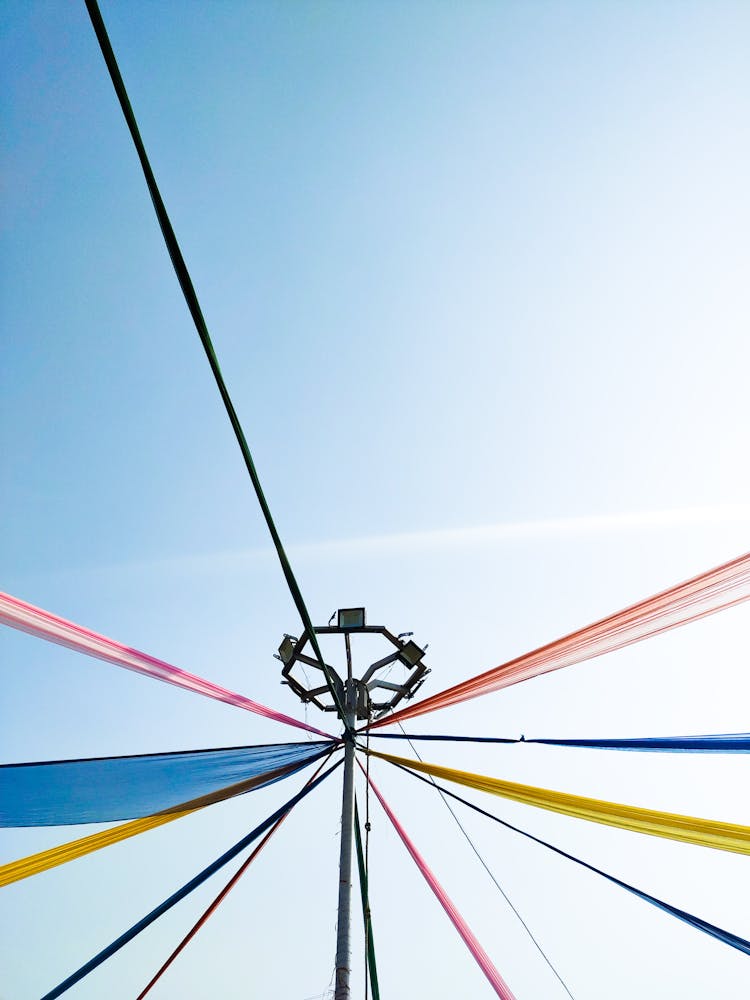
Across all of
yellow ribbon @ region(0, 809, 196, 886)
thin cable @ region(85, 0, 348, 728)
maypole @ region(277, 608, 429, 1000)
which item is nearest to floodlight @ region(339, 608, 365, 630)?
maypole @ region(277, 608, 429, 1000)

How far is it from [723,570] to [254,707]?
353 cm

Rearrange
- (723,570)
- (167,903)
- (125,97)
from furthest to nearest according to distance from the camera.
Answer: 1. (167,903)
2. (723,570)
3. (125,97)

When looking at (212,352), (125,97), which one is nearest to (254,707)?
(212,352)

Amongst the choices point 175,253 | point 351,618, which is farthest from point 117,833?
point 175,253

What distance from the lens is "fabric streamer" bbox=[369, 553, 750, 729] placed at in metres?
3.31

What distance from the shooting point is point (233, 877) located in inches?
209

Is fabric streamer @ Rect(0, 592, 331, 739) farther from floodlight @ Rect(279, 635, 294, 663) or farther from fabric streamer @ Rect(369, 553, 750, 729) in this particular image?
fabric streamer @ Rect(369, 553, 750, 729)

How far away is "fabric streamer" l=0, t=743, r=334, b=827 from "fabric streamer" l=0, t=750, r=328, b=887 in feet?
0.65

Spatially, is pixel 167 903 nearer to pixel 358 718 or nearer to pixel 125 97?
pixel 358 718

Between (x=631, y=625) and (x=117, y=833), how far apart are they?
3.98 metres

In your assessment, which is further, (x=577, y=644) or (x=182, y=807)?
(x=182, y=807)

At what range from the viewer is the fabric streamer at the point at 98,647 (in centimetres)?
338

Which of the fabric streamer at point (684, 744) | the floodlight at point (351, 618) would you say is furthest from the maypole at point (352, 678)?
the fabric streamer at point (684, 744)

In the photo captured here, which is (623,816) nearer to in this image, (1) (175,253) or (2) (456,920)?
(2) (456,920)
